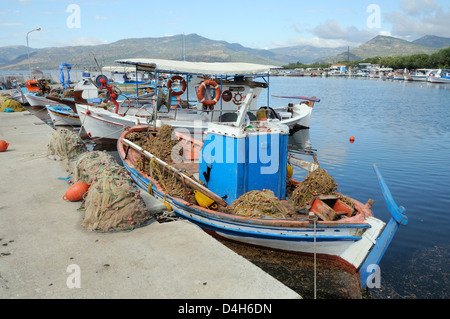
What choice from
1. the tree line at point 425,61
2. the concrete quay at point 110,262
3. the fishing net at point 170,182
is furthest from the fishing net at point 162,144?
the tree line at point 425,61

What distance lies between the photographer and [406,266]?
7137 mm

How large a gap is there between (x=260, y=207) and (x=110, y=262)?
2.96 metres

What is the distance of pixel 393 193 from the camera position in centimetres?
1160

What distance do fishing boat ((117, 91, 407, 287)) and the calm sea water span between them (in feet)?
4.40

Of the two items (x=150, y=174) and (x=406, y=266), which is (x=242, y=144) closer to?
(x=150, y=174)

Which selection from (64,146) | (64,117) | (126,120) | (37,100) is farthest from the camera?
(37,100)

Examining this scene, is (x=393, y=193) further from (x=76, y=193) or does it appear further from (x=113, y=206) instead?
(x=76, y=193)

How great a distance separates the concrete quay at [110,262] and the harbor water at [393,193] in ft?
4.70

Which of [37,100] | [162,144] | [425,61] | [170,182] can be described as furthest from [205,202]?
[425,61]

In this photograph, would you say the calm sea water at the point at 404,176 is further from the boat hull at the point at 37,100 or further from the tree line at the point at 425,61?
the tree line at the point at 425,61

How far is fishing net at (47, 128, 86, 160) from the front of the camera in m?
10.3

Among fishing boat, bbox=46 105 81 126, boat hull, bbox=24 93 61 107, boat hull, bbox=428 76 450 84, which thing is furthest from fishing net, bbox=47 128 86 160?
boat hull, bbox=428 76 450 84

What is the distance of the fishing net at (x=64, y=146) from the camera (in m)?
10.3

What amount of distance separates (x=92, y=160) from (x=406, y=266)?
25.7 feet
